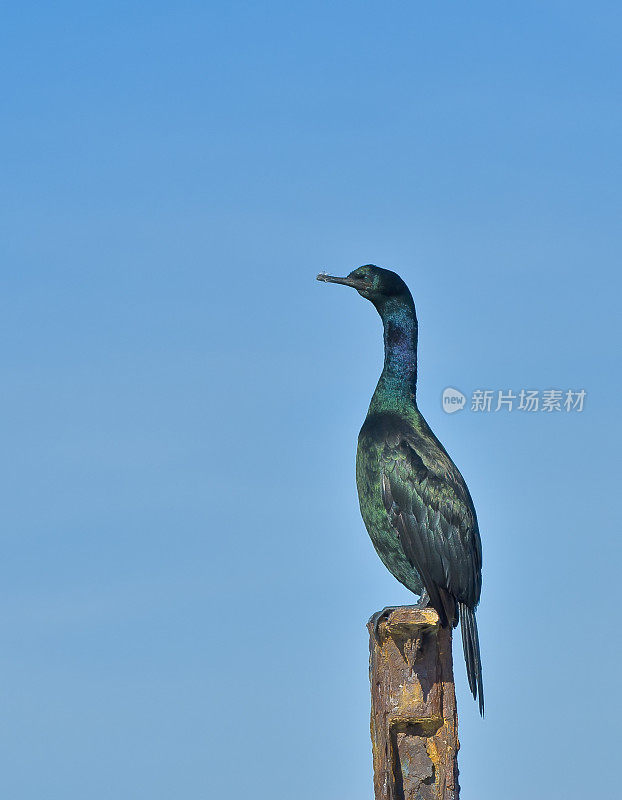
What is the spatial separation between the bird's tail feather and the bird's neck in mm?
1880

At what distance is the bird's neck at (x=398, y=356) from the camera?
1041cm

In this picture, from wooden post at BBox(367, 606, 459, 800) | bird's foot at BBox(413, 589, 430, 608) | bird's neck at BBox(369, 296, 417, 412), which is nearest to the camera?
wooden post at BBox(367, 606, 459, 800)

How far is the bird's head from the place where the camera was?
34.2ft

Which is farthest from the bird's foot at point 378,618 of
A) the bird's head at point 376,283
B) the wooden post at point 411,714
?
the bird's head at point 376,283

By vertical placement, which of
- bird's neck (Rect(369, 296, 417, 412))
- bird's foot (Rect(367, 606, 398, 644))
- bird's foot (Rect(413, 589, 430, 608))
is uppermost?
bird's neck (Rect(369, 296, 417, 412))

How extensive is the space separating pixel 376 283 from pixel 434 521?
214 cm

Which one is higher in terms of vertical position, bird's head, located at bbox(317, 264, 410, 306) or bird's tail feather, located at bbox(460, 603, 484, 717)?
bird's head, located at bbox(317, 264, 410, 306)

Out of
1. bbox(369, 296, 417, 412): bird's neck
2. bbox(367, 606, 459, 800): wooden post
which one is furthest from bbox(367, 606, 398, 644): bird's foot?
bbox(369, 296, 417, 412): bird's neck

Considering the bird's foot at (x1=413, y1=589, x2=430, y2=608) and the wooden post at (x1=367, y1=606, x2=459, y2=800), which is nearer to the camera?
the wooden post at (x1=367, y1=606, x2=459, y2=800)

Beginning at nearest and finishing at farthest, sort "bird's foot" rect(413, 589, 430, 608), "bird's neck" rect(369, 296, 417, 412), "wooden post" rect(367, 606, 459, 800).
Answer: "wooden post" rect(367, 606, 459, 800), "bird's foot" rect(413, 589, 430, 608), "bird's neck" rect(369, 296, 417, 412)

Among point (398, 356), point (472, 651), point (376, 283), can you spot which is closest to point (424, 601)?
point (472, 651)

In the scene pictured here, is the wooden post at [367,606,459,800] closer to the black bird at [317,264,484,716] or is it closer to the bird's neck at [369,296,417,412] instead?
the black bird at [317,264,484,716]

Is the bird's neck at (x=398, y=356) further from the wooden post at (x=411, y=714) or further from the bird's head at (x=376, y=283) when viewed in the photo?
the wooden post at (x=411, y=714)

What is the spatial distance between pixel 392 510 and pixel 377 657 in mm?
1342
